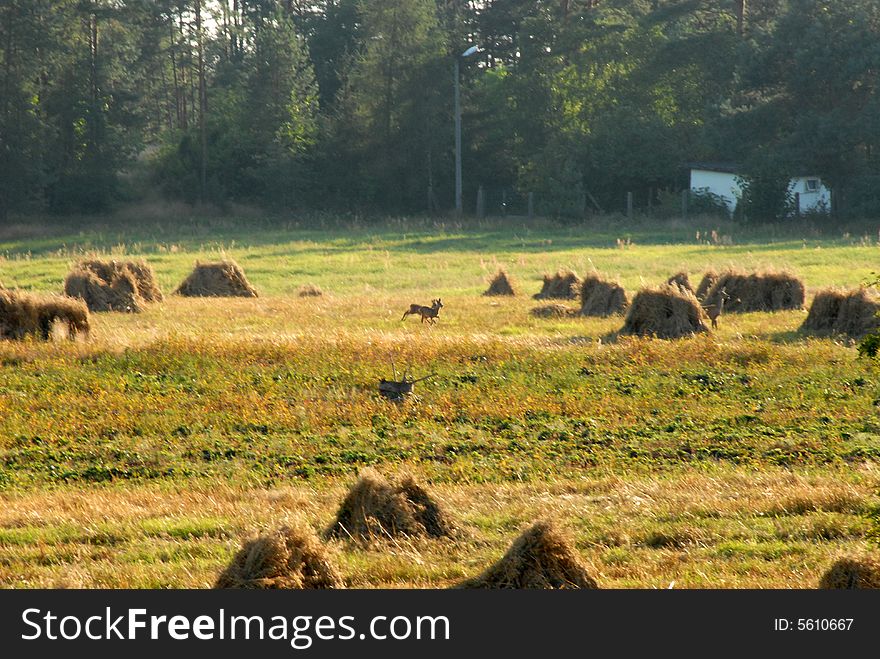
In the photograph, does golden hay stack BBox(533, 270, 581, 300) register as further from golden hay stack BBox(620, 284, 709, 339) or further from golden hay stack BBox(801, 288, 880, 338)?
golden hay stack BBox(801, 288, 880, 338)

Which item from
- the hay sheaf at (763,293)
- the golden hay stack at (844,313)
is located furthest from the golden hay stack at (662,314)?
the hay sheaf at (763,293)

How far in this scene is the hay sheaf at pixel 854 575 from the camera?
23.5 ft

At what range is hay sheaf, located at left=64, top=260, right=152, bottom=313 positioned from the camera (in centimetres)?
2798

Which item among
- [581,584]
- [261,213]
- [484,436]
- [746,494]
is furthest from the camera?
[261,213]

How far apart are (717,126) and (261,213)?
88.4 feet

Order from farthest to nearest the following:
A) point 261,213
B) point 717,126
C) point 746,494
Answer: point 261,213 → point 717,126 → point 746,494

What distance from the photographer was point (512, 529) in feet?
31.5

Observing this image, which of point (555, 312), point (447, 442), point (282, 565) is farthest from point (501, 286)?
point (282, 565)

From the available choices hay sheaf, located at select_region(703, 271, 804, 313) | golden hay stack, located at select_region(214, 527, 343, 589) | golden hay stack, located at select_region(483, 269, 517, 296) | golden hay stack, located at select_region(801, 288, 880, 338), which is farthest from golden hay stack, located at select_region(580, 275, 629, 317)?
golden hay stack, located at select_region(214, 527, 343, 589)

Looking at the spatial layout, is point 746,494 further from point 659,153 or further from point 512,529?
point 659,153

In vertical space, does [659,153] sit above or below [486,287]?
above

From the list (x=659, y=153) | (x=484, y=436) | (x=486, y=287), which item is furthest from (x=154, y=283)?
(x=659, y=153)

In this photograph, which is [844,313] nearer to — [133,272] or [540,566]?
[540,566]

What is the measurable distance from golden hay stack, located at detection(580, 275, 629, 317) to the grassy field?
1.48 meters
